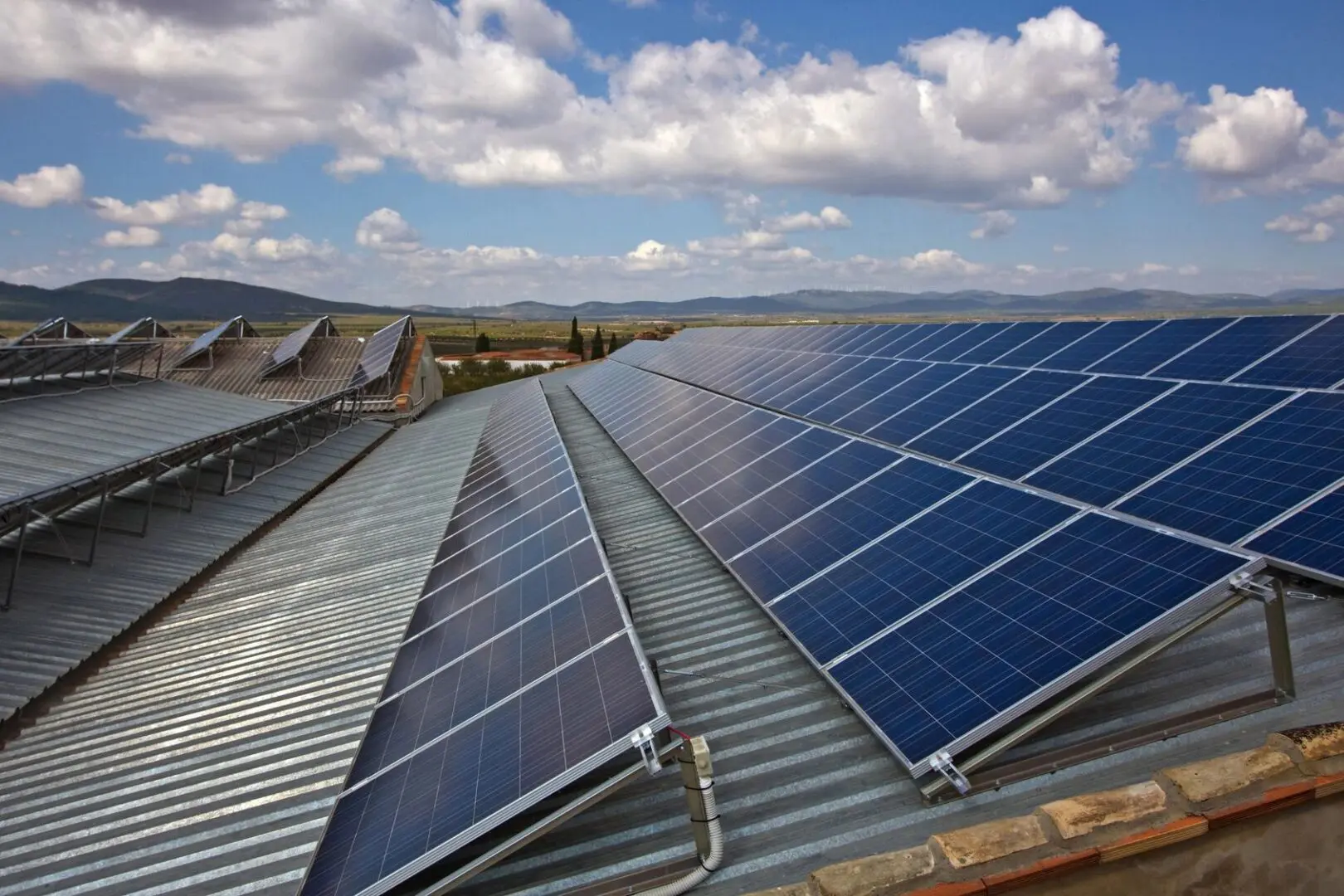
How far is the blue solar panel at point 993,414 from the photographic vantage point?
15344 mm

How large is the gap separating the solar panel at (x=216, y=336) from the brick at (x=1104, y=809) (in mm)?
66188

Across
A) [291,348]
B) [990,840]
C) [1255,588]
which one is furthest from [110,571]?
[291,348]

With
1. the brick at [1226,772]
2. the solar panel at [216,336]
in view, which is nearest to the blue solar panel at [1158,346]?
the brick at [1226,772]

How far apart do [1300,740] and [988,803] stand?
8.35ft

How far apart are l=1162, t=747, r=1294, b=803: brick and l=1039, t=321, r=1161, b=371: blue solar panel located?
16.9 metres

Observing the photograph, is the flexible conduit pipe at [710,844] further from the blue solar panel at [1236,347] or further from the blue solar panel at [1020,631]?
the blue solar panel at [1236,347]

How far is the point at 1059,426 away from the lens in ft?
47.7

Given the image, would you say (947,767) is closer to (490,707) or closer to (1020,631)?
(1020,631)

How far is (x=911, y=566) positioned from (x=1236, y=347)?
48.9 ft

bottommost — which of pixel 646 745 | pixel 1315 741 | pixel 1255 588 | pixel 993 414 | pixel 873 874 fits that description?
pixel 873 874

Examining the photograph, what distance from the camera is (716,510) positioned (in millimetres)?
13961

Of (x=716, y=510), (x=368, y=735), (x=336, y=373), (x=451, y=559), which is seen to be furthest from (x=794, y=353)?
(x=336, y=373)

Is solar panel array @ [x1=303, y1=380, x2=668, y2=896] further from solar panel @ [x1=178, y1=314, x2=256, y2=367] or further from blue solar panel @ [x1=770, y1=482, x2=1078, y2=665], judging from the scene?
solar panel @ [x1=178, y1=314, x2=256, y2=367]

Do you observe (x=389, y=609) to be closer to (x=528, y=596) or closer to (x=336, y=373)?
(x=528, y=596)
